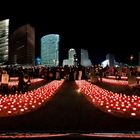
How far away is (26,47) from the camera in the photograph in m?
167

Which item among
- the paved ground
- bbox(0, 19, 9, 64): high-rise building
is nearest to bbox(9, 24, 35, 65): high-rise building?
bbox(0, 19, 9, 64): high-rise building

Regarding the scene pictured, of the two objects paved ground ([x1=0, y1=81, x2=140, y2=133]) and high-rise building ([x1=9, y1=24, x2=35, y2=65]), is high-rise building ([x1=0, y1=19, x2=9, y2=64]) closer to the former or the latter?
high-rise building ([x1=9, y1=24, x2=35, y2=65])

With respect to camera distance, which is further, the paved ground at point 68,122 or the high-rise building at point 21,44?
the high-rise building at point 21,44

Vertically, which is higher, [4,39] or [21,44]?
[4,39]

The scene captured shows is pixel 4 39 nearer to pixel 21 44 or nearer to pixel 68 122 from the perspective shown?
pixel 21 44

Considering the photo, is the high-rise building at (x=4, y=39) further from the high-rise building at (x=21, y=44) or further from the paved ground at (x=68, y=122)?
the paved ground at (x=68, y=122)

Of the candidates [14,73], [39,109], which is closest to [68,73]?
[14,73]

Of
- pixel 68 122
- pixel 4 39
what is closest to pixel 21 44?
pixel 4 39

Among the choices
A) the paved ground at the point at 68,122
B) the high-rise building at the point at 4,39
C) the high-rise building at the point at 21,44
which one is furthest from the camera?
the high-rise building at the point at 21,44

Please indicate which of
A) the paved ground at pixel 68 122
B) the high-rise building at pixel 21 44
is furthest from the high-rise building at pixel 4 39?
the paved ground at pixel 68 122

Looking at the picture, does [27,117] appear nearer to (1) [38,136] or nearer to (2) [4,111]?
(2) [4,111]

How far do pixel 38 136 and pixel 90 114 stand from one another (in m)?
4.68

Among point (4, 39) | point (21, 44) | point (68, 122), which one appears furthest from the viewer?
point (21, 44)

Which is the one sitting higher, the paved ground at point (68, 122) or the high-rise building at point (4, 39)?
the high-rise building at point (4, 39)
